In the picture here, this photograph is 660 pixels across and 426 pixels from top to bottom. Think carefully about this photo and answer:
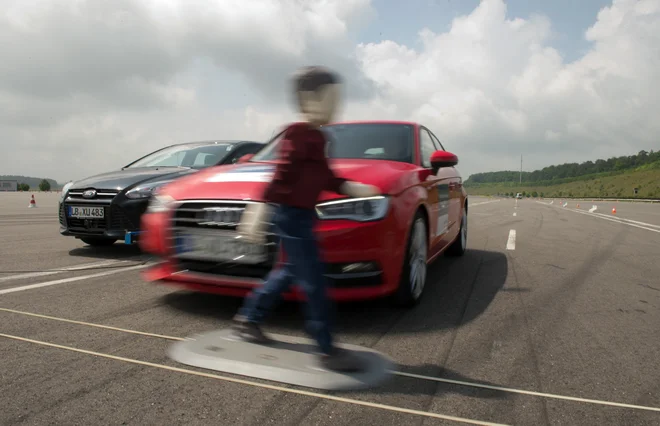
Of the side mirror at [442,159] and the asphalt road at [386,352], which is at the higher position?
the side mirror at [442,159]

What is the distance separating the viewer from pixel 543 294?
410 centimetres

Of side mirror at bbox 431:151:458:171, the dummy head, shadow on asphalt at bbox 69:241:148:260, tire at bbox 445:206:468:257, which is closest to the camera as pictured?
the dummy head

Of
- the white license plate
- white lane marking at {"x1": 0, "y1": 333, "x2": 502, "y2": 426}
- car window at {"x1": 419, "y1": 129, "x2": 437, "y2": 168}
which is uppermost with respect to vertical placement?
car window at {"x1": 419, "y1": 129, "x2": 437, "y2": 168}

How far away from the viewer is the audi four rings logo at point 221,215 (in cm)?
297

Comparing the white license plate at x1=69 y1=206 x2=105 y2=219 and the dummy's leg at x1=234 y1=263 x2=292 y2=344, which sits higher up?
the white license plate at x1=69 y1=206 x2=105 y2=219

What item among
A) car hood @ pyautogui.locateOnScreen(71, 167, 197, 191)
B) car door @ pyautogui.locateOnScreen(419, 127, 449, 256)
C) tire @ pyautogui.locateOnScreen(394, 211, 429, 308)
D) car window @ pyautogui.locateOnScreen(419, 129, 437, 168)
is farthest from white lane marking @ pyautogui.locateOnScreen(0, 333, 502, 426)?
car hood @ pyautogui.locateOnScreen(71, 167, 197, 191)

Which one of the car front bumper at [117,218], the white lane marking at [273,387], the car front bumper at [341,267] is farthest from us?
the car front bumper at [117,218]

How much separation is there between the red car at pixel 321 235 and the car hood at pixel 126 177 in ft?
7.46

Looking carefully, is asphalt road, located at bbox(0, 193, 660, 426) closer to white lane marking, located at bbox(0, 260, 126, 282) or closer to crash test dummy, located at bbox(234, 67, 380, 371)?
white lane marking, located at bbox(0, 260, 126, 282)

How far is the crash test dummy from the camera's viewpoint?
208 cm

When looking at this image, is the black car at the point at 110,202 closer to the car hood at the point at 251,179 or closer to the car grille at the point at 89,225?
the car grille at the point at 89,225

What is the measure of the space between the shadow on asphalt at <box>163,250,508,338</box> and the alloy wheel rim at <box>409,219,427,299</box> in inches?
6.6

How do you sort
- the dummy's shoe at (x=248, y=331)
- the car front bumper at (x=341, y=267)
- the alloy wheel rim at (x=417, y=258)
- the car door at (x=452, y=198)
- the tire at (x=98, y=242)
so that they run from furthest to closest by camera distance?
the tire at (x=98, y=242)
the car door at (x=452, y=198)
the alloy wheel rim at (x=417, y=258)
the car front bumper at (x=341, y=267)
the dummy's shoe at (x=248, y=331)

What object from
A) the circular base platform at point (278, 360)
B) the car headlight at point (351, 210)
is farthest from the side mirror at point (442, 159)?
the circular base platform at point (278, 360)
